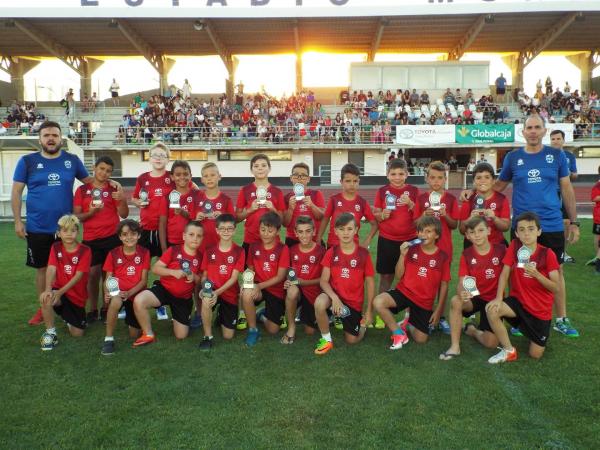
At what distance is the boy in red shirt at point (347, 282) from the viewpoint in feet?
15.4

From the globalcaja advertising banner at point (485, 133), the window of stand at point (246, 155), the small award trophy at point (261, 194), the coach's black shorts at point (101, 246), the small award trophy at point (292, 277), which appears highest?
the globalcaja advertising banner at point (485, 133)

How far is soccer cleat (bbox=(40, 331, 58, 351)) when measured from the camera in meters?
4.67

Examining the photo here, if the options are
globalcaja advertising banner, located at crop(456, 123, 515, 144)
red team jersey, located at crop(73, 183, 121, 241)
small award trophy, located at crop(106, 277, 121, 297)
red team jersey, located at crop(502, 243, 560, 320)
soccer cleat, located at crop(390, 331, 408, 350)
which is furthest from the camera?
globalcaja advertising banner, located at crop(456, 123, 515, 144)

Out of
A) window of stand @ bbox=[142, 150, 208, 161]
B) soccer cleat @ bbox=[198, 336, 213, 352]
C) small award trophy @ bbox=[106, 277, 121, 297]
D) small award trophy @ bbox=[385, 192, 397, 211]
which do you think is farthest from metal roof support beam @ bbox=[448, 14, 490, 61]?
small award trophy @ bbox=[106, 277, 121, 297]

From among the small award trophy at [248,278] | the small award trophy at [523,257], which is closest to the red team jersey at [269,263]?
the small award trophy at [248,278]

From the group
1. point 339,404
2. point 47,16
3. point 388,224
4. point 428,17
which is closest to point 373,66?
point 428,17

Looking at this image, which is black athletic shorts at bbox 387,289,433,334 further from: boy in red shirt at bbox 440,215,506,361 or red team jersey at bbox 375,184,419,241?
red team jersey at bbox 375,184,419,241

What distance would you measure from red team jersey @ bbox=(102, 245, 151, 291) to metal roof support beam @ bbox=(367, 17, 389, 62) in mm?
26826

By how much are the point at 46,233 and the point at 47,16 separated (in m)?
27.3

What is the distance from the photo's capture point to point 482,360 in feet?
14.1

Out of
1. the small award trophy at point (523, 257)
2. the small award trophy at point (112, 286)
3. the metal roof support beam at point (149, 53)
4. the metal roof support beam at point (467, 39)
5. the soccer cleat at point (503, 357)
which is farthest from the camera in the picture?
the metal roof support beam at point (149, 53)

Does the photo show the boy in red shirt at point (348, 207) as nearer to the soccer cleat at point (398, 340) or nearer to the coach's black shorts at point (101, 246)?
the soccer cleat at point (398, 340)

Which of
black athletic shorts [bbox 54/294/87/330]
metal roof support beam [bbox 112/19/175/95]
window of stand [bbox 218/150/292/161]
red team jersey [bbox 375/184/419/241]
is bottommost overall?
black athletic shorts [bbox 54/294/87/330]

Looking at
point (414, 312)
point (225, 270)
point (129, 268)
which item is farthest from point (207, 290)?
point (414, 312)
